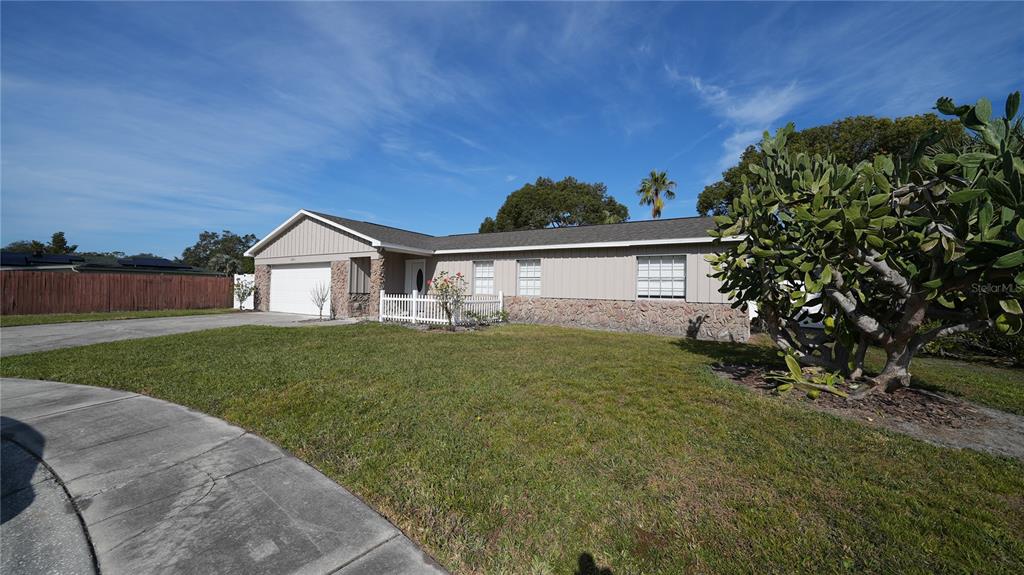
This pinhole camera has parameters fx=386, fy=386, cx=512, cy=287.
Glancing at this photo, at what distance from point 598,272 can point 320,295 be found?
1141 centimetres

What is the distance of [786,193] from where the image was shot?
5.14 meters

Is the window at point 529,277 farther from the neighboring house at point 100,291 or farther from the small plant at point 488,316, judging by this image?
the neighboring house at point 100,291

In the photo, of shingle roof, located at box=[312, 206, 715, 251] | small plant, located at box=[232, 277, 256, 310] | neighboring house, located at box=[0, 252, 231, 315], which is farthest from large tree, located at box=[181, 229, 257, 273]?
shingle roof, located at box=[312, 206, 715, 251]

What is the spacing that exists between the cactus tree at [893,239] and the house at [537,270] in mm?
4794

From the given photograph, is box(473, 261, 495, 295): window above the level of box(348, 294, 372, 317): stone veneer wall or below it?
above

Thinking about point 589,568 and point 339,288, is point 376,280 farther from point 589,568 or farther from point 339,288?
point 589,568

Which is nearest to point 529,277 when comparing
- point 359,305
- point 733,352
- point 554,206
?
point 359,305

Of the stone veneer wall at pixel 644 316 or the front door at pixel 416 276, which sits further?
the front door at pixel 416 276

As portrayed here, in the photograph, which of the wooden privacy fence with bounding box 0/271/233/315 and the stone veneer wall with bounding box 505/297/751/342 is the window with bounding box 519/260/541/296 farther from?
the wooden privacy fence with bounding box 0/271/233/315

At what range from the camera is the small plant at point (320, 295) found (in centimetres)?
1580

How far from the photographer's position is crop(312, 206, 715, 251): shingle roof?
12.0m

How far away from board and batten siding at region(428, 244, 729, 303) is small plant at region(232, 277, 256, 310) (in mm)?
12555

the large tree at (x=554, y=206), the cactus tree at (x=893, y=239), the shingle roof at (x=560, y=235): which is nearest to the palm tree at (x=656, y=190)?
→ the large tree at (x=554, y=206)

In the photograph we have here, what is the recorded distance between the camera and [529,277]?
1430 cm
